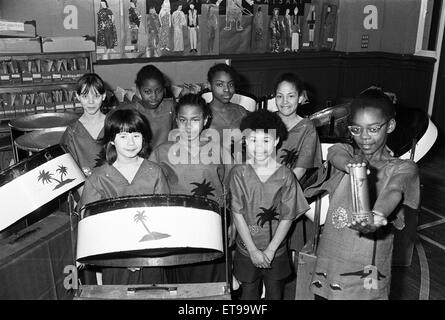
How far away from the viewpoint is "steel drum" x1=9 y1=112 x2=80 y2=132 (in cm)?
263

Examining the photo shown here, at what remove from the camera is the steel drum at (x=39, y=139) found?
7.40ft

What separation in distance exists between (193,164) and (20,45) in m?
2.43

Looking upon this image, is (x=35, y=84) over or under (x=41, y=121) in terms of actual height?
over

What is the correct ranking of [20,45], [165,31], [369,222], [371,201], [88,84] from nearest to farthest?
[369,222] < [371,201] < [88,84] < [20,45] < [165,31]

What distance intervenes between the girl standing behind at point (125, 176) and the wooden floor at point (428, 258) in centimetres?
123

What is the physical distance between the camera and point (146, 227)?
3.99 ft

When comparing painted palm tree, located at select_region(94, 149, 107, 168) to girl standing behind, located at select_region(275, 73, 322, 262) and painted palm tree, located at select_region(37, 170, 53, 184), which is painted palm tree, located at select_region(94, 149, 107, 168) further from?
girl standing behind, located at select_region(275, 73, 322, 262)

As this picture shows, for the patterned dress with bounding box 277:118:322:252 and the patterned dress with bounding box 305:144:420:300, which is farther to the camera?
the patterned dress with bounding box 277:118:322:252

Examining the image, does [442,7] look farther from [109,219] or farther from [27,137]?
[109,219]

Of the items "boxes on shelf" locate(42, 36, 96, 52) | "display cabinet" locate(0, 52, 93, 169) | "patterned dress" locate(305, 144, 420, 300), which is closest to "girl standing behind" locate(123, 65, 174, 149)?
"patterned dress" locate(305, 144, 420, 300)

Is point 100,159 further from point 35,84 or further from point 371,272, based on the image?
point 35,84

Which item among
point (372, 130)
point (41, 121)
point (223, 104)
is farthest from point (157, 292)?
point (41, 121)

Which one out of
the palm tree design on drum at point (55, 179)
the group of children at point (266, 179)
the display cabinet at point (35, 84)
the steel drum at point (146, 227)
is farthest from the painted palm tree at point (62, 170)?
the display cabinet at point (35, 84)

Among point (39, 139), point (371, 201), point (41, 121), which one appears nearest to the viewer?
point (371, 201)
